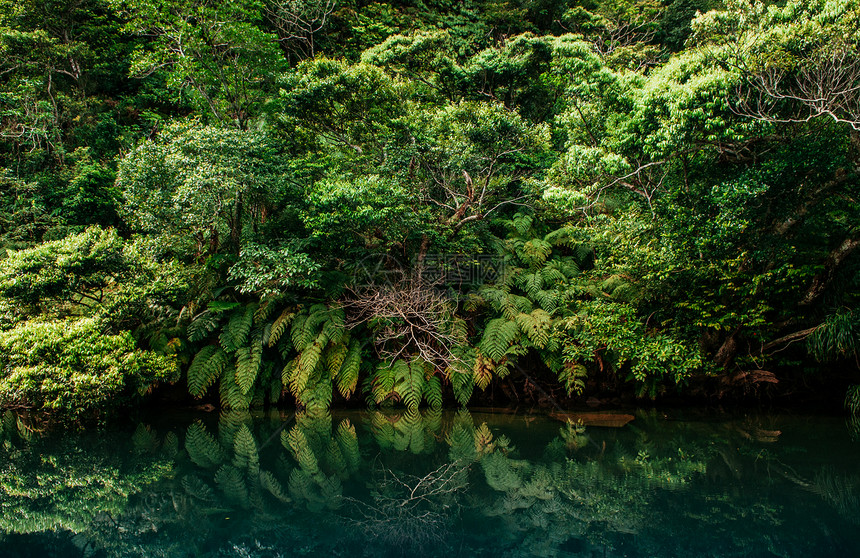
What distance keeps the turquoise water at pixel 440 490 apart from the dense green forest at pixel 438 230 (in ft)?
4.67

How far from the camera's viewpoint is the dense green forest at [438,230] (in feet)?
20.8

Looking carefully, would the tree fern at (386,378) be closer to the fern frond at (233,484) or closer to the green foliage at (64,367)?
the fern frond at (233,484)

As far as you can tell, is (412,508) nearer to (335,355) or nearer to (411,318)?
(335,355)

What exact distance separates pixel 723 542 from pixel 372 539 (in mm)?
2476

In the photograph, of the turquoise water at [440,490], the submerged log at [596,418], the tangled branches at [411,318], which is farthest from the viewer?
the tangled branches at [411,318]

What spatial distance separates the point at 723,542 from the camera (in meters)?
3.32

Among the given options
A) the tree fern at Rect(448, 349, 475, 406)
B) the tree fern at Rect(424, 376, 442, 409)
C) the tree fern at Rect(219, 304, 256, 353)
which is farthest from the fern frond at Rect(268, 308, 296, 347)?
→ the tree fern at Rect(448, 349, 475, 406)

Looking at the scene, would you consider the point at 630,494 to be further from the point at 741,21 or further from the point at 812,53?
the point at 741,21

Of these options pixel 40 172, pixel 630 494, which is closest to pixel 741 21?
pixel 630 494

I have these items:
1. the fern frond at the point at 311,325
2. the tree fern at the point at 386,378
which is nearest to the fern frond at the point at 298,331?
the fern frond at the point at 311,325

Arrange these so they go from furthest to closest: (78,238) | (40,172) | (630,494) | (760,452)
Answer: (40,172)
(78,238)
(760,452)
(630,494)

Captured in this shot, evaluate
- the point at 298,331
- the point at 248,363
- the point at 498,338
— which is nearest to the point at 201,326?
the point at 248,363

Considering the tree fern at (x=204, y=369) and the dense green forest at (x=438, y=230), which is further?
the tree fern at (x=204, y=369)

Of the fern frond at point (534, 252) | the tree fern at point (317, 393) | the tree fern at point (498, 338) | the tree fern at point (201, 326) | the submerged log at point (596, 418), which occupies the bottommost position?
the submerged log at point (596, 418)
